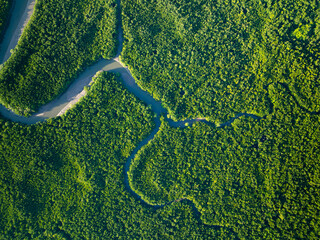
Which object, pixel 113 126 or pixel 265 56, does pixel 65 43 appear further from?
pixel 265 56

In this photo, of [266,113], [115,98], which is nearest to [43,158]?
[115,98]

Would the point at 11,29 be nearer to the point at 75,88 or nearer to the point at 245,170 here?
the point at 75,88

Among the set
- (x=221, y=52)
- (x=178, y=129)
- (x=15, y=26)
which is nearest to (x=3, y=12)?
(x=15, y=26)

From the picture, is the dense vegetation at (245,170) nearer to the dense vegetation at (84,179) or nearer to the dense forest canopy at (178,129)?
the dense forest canopy at (178,129)

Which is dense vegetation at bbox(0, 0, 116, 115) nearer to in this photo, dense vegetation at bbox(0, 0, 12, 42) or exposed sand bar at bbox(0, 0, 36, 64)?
exposed sand bar at bbox(0, 0, 36, 64)

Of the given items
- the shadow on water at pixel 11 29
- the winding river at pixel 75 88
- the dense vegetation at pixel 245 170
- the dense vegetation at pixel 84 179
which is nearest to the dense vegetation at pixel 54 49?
→ the winding river at pixel 75 88

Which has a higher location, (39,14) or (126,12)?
(39,14)

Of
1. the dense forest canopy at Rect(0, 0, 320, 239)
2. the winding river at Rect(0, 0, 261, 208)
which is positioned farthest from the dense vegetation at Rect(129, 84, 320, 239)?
the winding river at Rect(0, 0, 261, 208)
